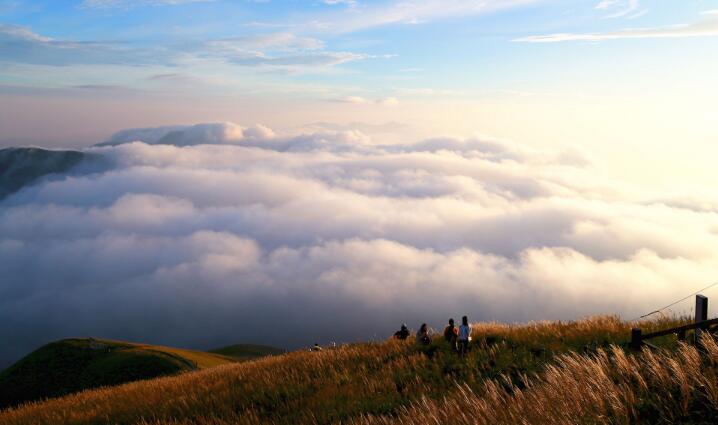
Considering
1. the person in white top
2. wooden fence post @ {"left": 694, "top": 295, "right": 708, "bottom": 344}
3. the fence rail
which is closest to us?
the fence rail

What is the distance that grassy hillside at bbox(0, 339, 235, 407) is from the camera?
2864 inches

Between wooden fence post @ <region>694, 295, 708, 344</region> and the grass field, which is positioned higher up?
wooden fence post @ <region>694, 295, 708, 344</region>

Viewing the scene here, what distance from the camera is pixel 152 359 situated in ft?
252

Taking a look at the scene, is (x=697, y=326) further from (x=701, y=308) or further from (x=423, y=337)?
(x=423, y=337)

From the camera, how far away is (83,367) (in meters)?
79.6

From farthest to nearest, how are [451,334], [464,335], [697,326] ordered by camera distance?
[451,334], [464,335], [697,326]

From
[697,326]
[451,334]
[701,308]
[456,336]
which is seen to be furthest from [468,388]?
[451,334]

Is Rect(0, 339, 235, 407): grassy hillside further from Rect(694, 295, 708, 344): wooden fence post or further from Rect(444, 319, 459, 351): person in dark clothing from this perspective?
Rect(694, 295, 708, 344): wooden fence post

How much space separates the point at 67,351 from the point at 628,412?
94.9 metres

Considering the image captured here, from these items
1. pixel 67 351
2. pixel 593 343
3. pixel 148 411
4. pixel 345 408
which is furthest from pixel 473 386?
pixel 67 351

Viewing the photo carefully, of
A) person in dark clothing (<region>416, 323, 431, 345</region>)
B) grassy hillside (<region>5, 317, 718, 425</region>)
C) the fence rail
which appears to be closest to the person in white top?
grassy hillside (<region>5, 317, 718, 425</region>)

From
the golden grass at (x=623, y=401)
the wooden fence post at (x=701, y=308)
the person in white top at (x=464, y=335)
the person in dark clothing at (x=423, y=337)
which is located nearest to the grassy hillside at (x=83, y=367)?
the person in dark clothing at (x=423, y=337)

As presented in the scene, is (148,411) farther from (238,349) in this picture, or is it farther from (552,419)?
(238,349)

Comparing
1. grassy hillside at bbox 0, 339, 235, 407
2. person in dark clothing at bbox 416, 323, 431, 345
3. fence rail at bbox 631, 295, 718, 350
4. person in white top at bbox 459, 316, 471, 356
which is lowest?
grassy hillside at bbox 0, 339, 235, 407
